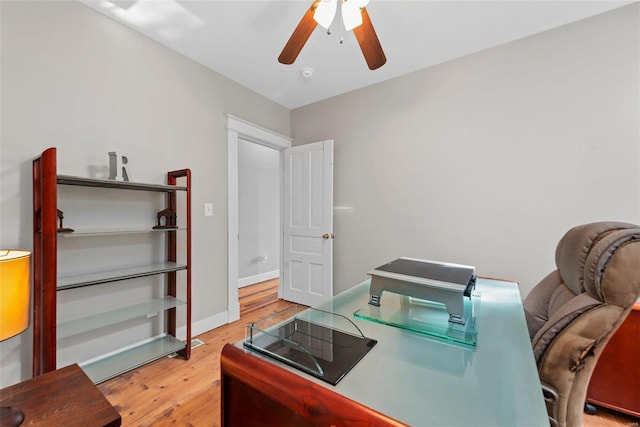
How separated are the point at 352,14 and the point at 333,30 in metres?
0.87

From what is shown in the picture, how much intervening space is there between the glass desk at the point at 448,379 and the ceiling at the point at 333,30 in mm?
2112

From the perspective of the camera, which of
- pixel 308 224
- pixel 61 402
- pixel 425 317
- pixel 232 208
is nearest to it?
pixel 61 402

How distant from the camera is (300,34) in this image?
5.06 feet

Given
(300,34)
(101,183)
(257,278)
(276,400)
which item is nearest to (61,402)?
(276,400)

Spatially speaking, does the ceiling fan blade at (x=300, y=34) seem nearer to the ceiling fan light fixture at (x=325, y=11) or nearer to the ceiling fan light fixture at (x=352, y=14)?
the ceiling fan light fixture at (x=325, y=11)

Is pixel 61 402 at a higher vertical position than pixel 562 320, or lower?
lower

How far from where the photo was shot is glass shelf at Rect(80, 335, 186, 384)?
1755mm

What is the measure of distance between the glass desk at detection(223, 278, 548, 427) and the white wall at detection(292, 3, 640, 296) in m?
1.64

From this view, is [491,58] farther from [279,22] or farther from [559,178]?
[279,22]

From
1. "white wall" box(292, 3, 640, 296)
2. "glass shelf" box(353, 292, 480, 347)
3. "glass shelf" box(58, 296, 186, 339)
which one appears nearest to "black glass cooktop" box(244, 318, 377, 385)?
"glass shelf" box(353, 292, 480, 347)

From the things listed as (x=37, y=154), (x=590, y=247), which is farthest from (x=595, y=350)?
(x=37, y=154)

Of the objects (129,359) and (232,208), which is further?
(232,208)

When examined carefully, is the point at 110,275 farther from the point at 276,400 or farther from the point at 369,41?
the point at 369,41

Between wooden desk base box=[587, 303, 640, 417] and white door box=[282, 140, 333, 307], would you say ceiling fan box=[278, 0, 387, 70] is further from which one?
wooden desk base box=[587, 303, 640, 417]
